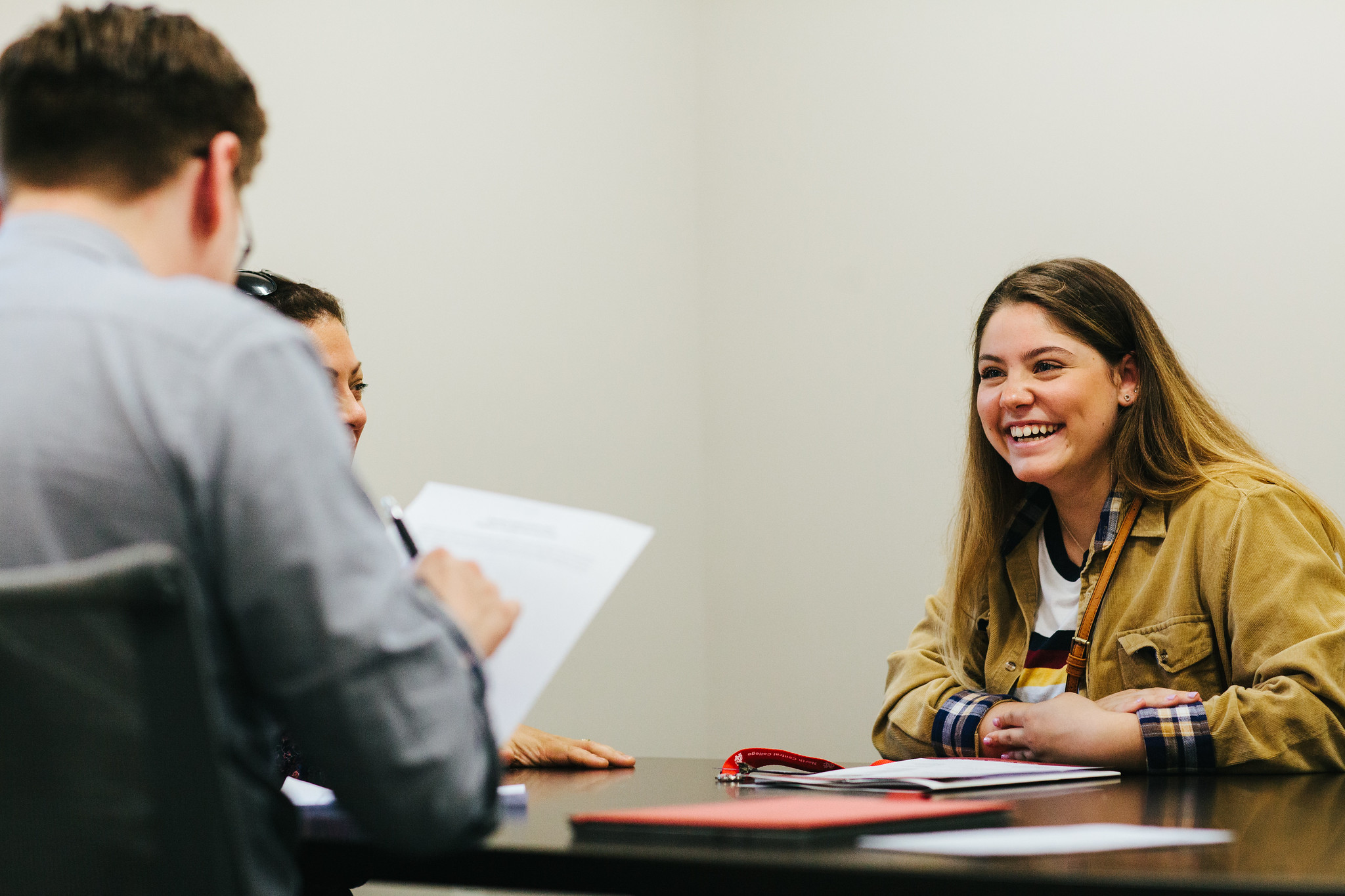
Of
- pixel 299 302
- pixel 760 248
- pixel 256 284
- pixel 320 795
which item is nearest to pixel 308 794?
pixel 320 795

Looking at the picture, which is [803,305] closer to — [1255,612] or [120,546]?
[1255,612]

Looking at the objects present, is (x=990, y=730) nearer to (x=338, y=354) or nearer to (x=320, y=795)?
(x=320, y=795)

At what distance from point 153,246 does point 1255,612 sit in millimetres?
1452

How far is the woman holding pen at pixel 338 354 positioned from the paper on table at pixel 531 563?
72 cm

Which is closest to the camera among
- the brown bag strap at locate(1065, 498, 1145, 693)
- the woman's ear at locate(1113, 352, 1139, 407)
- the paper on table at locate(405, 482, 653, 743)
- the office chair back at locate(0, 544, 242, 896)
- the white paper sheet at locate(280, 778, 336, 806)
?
the office chair back at locate(0, 544, 242, 896)

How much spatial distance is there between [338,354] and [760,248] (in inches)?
76.1

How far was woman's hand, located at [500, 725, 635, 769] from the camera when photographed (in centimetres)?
150

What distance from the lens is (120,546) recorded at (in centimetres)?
64

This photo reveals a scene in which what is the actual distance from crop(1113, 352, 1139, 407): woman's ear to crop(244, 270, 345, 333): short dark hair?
128 cm

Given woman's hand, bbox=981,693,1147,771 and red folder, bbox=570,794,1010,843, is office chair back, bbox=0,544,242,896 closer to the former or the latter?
red folder, bbox=570,794,1010,843

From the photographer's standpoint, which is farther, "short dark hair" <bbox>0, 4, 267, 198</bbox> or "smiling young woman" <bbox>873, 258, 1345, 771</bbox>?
"smiling young woman" <bbox>873, 258, 1345, 771</bbox>

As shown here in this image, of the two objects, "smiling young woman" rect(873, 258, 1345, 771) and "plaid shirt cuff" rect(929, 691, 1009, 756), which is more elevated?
"smiling young woman" rect(873, 258, 1345, 771)

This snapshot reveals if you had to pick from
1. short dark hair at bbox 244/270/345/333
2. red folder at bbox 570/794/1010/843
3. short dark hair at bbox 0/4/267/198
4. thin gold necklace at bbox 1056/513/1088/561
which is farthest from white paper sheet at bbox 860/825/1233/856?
short dark hair at bbox 244/270/345/333

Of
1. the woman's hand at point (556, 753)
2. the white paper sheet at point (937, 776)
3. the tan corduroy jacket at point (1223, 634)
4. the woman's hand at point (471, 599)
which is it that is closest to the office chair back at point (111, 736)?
the woman's hand at point (471, 599)
